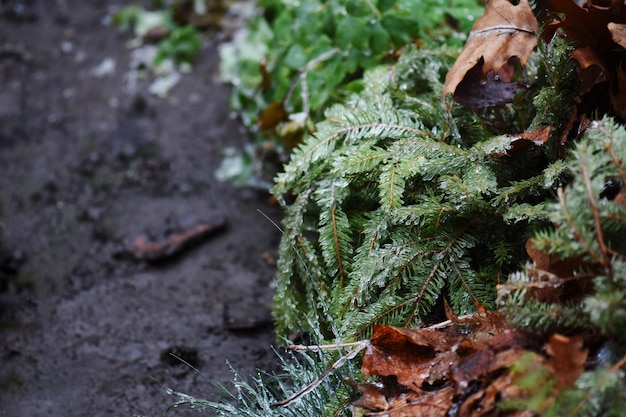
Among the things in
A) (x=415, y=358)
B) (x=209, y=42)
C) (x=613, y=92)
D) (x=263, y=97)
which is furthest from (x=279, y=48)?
(x=415, y=358)

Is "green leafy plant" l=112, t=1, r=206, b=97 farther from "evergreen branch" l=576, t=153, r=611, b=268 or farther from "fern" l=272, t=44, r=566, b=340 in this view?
"evergreen branch" l=576, t=153, r=611, b=268

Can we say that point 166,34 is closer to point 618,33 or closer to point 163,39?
point 163,39

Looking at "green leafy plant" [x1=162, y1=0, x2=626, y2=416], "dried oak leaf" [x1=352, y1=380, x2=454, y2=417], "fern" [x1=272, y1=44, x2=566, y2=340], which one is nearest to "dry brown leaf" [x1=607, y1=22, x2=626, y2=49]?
"green leafy plant" [x1=162, y1=0, x2=626, y2=416]

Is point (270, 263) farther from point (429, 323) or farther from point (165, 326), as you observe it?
point (429, 323)

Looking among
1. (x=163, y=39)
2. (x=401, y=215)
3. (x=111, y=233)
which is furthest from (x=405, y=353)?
(x=163, y=39)

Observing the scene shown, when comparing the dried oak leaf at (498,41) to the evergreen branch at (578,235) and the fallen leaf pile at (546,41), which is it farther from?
the evergreen branch at (578,235)

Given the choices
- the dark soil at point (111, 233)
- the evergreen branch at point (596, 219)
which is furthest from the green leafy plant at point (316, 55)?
the evergreen branch at point (596, 219)
